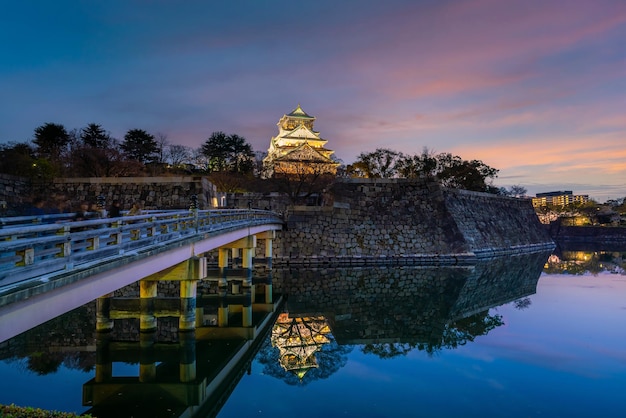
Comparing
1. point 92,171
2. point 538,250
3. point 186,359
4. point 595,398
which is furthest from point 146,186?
point 538,250

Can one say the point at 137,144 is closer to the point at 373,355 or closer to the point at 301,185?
the point at 301,185

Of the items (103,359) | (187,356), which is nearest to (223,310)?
(187,356)

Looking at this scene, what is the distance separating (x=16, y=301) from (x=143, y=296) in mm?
6485

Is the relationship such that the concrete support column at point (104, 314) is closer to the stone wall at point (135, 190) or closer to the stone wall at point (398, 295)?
the stone wall at point (398, 295)

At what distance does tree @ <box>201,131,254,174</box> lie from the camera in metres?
46.2

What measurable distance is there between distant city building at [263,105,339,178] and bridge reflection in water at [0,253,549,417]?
2565cm

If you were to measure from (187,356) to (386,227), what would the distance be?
21412 mm

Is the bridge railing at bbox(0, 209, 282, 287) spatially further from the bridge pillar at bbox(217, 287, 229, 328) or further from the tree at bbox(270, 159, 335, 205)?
the tree at bbox(270, 159, 335, 205)

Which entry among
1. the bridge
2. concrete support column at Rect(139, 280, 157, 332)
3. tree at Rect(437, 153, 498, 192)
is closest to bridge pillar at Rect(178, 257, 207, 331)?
the bridge

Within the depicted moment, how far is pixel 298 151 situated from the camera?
51906 mm

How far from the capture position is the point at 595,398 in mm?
8242

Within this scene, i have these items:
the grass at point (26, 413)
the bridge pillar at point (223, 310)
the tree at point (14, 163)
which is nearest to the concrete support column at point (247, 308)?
the bridge pillar at point (223, 310)

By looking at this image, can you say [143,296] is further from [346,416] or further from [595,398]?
[595,398]

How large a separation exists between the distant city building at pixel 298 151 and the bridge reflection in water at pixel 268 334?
84.1 feet
